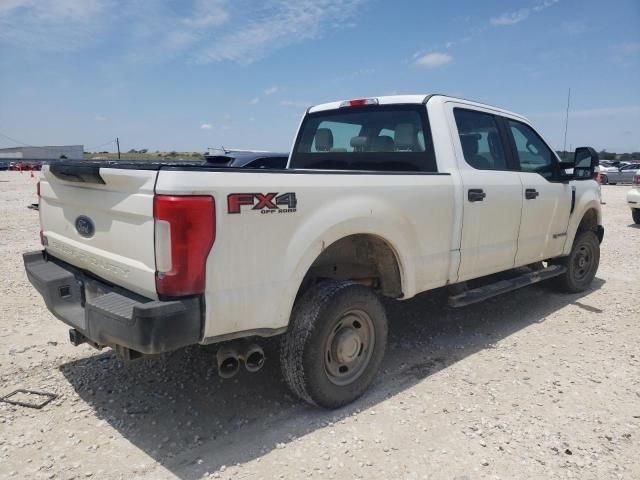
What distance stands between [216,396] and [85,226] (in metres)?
1.43

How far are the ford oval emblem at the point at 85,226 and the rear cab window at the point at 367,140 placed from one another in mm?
2297

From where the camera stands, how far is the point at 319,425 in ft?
9.93

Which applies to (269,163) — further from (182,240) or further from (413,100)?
(182,240)

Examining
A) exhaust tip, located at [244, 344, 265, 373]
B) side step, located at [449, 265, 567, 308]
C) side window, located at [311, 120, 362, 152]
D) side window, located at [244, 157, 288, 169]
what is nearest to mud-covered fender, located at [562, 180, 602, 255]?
side step, located at [449, 265, 567, 308]

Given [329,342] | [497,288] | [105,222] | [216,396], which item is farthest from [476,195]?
[105,222]

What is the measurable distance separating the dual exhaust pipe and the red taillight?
1.69 ft

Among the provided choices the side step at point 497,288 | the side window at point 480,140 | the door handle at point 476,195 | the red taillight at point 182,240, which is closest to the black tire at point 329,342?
the red taillight at point 182,240

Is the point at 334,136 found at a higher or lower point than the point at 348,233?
higher

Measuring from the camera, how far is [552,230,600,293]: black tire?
575 cm

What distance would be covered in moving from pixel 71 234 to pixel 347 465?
7.16 feet

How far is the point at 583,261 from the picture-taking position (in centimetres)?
601

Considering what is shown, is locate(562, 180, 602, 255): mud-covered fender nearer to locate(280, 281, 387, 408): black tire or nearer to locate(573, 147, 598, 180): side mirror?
locate(573, 147, 598, 180): side mirror

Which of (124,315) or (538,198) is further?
(538,198)

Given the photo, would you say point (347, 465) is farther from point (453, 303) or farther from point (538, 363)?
point (538, 363)
